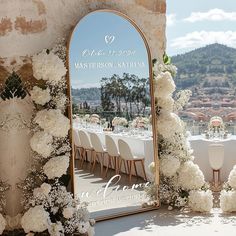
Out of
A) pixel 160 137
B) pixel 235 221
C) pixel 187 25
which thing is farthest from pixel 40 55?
pixel 187 25

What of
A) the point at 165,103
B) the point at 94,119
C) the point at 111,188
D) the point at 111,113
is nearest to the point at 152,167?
the point at 111,188

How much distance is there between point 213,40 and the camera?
8188 mm

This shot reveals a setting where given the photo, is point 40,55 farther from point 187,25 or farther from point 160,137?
point 187,25

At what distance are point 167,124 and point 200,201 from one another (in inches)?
34.2

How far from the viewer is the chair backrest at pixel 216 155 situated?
6039 mm

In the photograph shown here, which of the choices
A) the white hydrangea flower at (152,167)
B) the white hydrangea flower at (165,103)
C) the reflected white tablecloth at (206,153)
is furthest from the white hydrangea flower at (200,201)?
the reflected white tablecloth at (206,153)

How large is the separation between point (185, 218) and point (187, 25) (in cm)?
446

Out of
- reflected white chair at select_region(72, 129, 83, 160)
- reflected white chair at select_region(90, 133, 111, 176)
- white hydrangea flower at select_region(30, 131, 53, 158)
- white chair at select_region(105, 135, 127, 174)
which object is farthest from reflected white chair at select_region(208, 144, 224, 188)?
white hydrangea flower at select_region(30, 131, 53, 158)

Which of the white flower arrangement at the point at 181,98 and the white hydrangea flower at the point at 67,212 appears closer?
the white hydrangea flower at the point at 67,212

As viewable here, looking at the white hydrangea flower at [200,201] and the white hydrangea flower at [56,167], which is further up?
the white hydrangea flower at [56,167]

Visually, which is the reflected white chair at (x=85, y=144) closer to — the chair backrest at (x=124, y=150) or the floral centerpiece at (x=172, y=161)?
the chair backrest at (x=124, y=150)

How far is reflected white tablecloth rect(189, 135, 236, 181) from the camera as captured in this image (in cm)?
646

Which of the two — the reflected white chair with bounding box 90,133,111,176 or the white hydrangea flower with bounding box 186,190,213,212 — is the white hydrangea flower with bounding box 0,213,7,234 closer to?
the reflected white chair with bounding box 90,133,111,176

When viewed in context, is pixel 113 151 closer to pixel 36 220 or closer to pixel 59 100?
pixel 59 100
